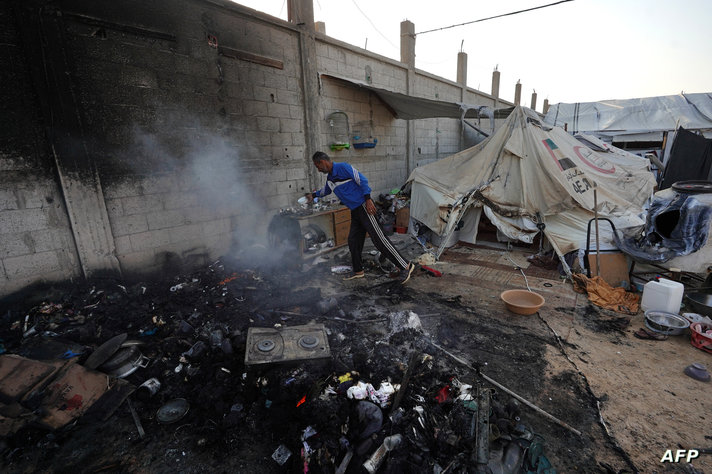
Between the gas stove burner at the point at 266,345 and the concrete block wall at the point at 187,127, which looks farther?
the concrete block wall at the point at 187,127

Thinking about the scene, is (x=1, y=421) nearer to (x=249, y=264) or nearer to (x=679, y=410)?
(x=249, y=264)

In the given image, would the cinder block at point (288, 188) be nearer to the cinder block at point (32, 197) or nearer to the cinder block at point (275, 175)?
the cinder block at point (275, 175)

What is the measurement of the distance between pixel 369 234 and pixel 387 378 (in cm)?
269

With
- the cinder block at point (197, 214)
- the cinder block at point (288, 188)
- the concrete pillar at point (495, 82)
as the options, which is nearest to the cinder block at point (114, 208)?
the cinder block at point (197, 214)

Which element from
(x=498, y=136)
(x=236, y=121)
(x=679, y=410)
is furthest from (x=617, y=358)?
(x=236, y=121)

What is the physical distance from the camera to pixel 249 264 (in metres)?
5.77

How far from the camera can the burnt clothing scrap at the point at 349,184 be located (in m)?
4.86

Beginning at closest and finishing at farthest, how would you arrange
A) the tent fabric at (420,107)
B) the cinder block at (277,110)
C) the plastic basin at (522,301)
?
the plastic basin at (522,301), the cinder block at (277,110), the tent fabric at (420,107)

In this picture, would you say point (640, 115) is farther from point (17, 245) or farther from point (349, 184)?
point (17, 245)

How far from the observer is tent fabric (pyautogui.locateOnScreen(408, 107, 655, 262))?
5.62m

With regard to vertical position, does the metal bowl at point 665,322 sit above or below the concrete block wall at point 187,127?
below

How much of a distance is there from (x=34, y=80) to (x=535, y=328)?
21.6 ft

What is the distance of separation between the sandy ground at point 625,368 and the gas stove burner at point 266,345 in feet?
7.82

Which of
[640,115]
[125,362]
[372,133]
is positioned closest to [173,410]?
[125,362]
